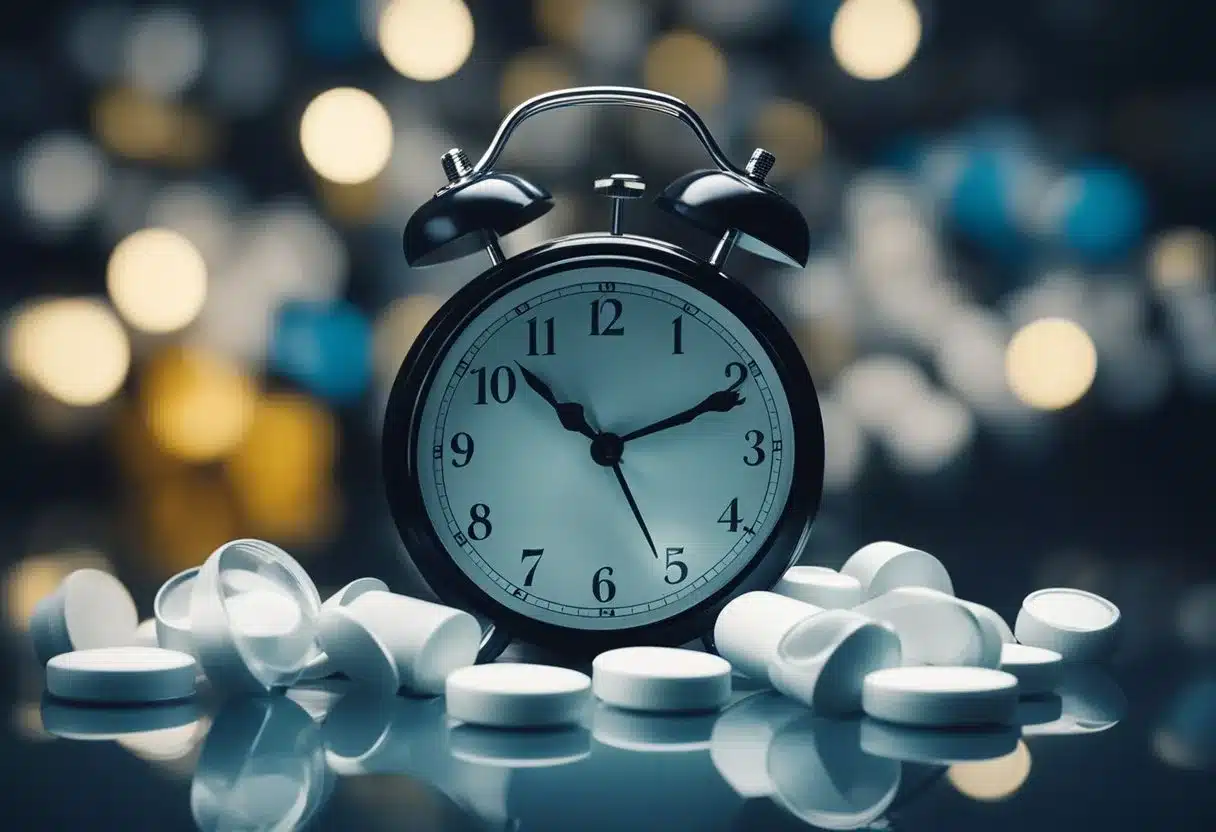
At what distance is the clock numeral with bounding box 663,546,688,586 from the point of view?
1124 millimetres

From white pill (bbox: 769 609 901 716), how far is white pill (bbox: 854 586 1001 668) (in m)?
0.05

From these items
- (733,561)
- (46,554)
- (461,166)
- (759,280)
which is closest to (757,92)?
(759,280)

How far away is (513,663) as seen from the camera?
3.44ft

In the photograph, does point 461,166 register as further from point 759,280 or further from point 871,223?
point 871,223

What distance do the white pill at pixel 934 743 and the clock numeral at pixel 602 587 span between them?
0.25m

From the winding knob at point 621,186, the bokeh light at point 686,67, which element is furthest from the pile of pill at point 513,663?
the bokeh light at point 686,67

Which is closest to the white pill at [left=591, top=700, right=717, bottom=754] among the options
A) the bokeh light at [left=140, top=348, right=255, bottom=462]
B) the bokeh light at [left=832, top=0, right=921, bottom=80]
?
the bokeh light at [left=140, top=348, right=255, bottom=462]

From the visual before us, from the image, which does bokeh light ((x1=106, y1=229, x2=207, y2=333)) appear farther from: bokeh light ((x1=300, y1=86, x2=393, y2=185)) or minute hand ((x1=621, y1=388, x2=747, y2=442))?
minute hand ((x1=621, y1=388, x2=747, y2=442))

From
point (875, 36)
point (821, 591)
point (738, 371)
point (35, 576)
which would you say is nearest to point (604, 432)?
point (738, 371)

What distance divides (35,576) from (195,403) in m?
0.34

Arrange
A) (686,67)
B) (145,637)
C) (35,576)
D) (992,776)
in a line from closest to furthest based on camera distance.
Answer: (992,776), (145,637), (35,576), (686,67)

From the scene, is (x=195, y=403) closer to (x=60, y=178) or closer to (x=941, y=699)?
(x=60, y=178)

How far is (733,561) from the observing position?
113cm

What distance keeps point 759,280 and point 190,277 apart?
0.71 meters
